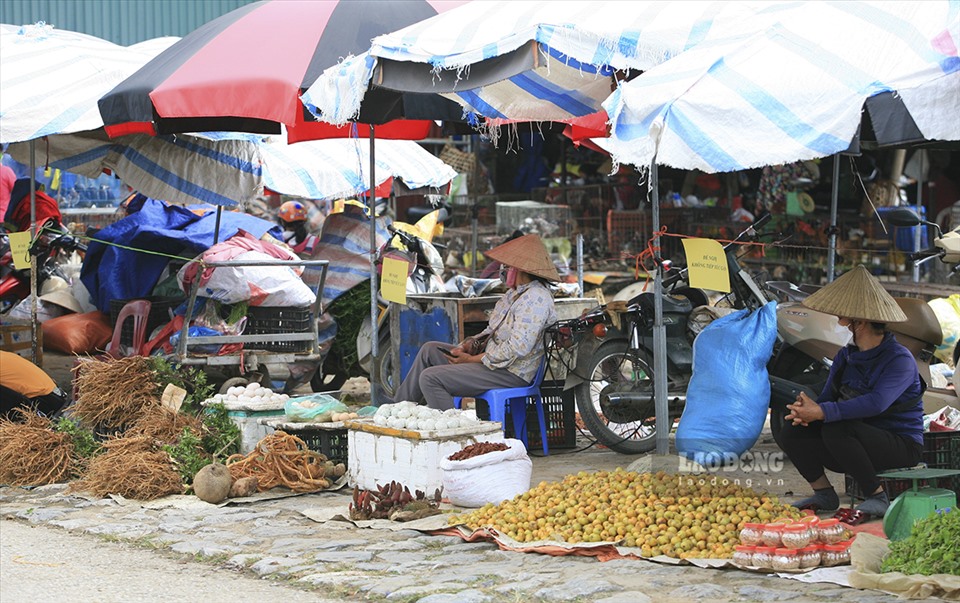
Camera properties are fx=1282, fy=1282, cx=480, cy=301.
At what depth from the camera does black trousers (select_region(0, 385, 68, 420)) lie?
29.0 feet

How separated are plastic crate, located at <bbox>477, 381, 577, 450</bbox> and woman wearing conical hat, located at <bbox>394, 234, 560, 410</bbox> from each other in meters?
0.41

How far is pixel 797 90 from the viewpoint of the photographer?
5.55 m

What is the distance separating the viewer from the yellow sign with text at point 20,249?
406 inches

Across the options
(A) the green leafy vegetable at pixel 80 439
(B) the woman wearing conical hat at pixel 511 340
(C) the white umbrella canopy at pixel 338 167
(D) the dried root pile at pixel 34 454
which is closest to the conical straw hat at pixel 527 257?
(B) the woman wearing conical hat at pixel 511 340

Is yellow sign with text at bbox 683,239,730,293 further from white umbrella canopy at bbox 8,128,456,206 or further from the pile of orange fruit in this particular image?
white umbrella canopy at bbox 8,128,456,206

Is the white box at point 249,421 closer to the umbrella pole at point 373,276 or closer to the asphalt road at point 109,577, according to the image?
the umbrella pole at point 373,276

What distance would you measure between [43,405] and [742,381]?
16.1 feet

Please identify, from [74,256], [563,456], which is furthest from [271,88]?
[74,256]

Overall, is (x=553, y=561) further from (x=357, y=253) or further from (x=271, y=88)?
(x=357, y=253)

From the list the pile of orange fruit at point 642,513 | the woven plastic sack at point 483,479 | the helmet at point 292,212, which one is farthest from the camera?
the helmet at point 292,212

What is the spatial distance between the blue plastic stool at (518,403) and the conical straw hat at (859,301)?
7.88 feet

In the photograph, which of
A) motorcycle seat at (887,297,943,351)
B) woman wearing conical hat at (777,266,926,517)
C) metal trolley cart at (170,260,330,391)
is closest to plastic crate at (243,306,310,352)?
metal trolley cart at (170,260,330,391)

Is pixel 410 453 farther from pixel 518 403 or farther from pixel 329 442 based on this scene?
pixel 518 403

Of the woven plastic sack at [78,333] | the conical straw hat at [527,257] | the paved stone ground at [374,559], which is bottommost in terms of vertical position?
the paved stone ground at [374,559]
